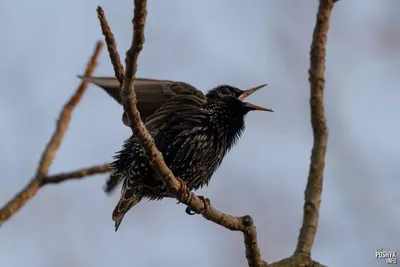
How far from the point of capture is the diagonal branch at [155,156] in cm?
309

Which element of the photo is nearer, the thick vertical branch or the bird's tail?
the thick vertical branch

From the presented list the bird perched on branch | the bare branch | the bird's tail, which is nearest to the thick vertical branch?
the bare branch

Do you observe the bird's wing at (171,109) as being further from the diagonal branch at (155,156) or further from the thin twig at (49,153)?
the diagonal branch at (155,156)

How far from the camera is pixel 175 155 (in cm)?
522

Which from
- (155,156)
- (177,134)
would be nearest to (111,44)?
(155,156)

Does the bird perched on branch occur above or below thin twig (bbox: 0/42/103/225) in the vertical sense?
above

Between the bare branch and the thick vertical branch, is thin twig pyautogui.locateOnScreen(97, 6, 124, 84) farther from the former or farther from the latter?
the bare branch

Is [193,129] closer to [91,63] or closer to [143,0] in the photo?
[91,63]

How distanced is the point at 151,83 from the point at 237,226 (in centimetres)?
180

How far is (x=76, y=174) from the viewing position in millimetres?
4590

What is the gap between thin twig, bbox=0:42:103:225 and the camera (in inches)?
157

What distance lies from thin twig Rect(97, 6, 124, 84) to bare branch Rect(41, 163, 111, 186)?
1154 mm

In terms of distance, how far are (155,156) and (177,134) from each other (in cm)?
149

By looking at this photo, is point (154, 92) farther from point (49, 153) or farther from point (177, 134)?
point (49, 153)
